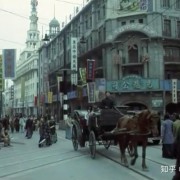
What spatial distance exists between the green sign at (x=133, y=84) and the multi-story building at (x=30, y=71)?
52495mm

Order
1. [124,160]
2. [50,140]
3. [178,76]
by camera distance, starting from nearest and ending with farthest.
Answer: [124,160] < [50,140] < [178,76]

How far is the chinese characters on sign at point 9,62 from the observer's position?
30.7m

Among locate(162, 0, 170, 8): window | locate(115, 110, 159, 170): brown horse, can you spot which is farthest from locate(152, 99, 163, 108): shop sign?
locate(115, 110, 159, 170): brown horse

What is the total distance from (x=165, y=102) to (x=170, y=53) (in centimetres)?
585

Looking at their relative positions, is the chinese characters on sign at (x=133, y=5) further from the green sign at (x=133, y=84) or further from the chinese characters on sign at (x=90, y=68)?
the green sign at (x=133, y=84)

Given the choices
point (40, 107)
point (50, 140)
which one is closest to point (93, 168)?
point (50, 140)

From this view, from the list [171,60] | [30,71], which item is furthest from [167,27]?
[30,71]

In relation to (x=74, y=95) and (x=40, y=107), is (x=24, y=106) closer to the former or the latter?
(x=40, y=107)

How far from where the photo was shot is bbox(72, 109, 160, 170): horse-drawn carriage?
12734mm

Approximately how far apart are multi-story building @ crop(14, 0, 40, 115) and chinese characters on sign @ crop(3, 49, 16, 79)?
225 feet

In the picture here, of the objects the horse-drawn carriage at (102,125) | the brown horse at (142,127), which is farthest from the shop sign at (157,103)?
the brown horse at (142,127)

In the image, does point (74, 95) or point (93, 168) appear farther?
point (74, 95)

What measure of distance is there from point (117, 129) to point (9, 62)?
1813 centimetres

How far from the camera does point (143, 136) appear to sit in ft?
41.9
